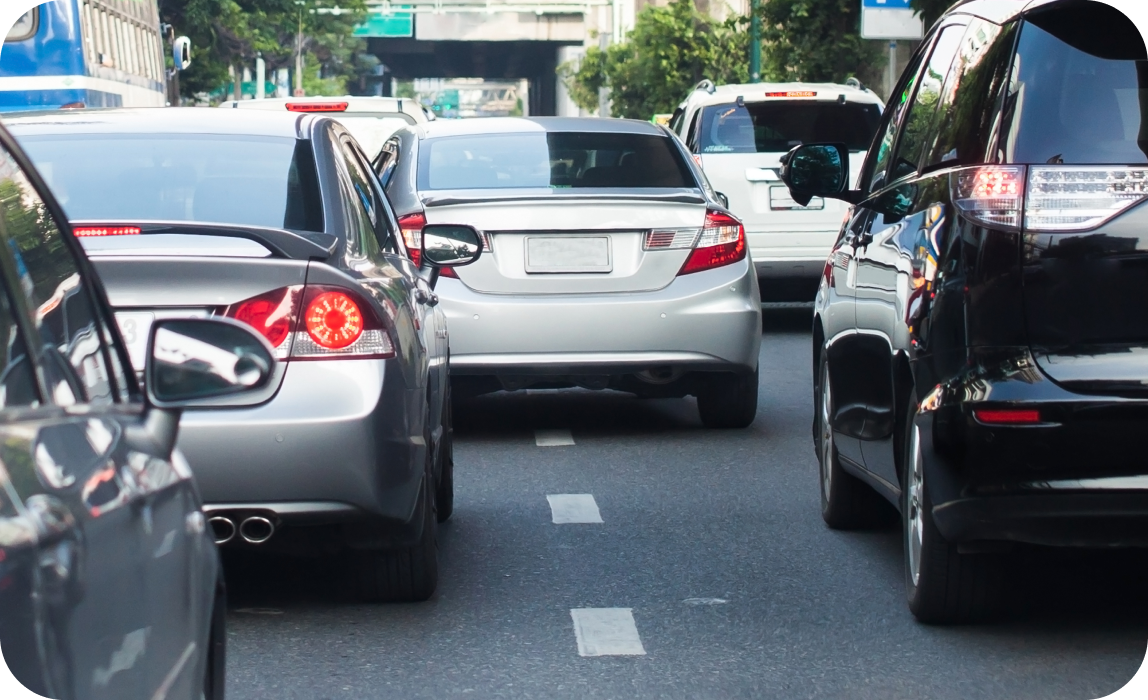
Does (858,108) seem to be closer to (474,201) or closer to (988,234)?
(474,201)

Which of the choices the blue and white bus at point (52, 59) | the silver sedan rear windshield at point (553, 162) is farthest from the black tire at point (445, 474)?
the blue and white bus at point (52, 59)

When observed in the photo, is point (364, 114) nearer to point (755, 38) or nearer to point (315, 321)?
point (755, 38)

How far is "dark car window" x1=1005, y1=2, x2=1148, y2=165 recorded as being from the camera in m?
4.56

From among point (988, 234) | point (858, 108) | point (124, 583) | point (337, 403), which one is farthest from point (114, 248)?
point (858, 108)

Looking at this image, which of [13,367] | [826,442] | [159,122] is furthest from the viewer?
[826,442]

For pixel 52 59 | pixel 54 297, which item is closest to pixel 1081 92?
pixel 54 297

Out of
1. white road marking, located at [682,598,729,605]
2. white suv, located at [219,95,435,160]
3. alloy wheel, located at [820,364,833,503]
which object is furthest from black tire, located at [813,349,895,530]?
white suv, located at [219,95,435,160]

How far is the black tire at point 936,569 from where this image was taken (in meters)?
4.98

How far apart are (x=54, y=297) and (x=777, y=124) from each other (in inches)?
481

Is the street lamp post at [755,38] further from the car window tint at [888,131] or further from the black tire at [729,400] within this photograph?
the car window tint at [888,131]

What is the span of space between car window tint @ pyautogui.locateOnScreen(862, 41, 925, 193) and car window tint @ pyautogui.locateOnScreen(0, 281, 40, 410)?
13.7 ft

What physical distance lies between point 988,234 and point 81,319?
251cm

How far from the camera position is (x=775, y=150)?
47.2ft

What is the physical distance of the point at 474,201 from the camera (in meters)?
8.80
